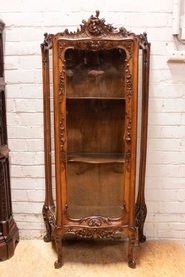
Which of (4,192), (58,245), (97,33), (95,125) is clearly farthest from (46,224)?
(97,33)

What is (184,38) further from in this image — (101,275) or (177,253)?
(101,275)

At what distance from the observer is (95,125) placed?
167 cm

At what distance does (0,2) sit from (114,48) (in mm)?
827

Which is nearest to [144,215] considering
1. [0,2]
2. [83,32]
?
[83,32]

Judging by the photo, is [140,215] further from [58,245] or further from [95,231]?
[58,245]

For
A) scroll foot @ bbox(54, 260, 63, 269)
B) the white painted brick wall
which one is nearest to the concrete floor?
scroll foot @ bbox(54, 260, 63, 269)

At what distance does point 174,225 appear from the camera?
1949 millimetres

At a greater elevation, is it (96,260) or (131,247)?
(131,247)

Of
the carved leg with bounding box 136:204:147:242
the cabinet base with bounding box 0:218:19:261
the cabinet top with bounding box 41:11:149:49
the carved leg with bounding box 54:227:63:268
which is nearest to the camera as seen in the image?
the cabinet top with bounding box 41:11:149:49

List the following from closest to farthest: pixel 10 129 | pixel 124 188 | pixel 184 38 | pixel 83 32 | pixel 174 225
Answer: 1. pixel 83 32
2. pixel 124 188
3. pixel 184 38
4. pixel 10 129
5. pixel 174 225

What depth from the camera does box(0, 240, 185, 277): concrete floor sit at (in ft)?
5.26

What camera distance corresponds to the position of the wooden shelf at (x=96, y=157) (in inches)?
63.3

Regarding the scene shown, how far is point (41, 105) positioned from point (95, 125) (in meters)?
0.41

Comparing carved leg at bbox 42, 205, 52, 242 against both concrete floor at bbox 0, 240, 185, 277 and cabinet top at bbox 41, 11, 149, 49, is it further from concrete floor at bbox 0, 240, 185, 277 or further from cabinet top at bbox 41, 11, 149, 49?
cabinet top at bbox 41, 11, 149, 49
